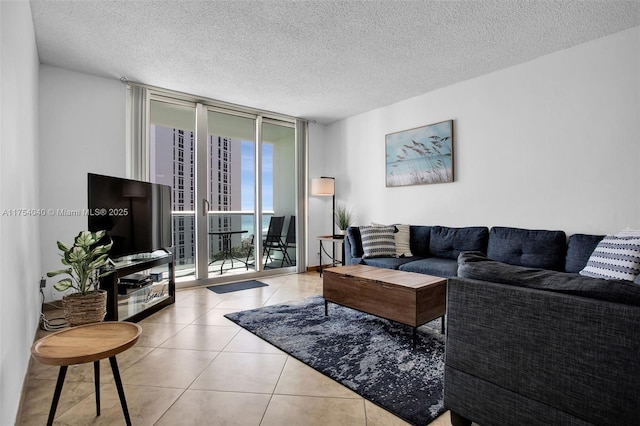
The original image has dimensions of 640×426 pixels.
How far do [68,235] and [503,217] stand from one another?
15.2 feet

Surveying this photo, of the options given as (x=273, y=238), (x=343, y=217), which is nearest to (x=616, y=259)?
(x=343, y=217)

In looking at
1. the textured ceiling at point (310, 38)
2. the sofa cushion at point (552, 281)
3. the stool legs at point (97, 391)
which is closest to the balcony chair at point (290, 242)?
the textured ceiling at point (310, 38)

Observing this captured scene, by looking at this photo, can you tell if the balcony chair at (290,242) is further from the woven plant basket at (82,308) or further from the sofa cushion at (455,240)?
the woven plant basket at (82,308)

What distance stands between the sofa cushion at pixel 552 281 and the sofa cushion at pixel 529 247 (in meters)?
1.92

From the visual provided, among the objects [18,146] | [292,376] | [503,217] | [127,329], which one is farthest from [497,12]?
[18,146]

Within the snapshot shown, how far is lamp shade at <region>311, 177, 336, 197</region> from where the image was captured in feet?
17.2

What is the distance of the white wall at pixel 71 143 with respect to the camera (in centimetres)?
343

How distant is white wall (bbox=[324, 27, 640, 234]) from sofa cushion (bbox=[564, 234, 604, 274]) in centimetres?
18

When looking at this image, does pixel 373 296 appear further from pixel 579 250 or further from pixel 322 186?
pixel 322 186

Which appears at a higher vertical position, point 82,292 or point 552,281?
point 552,281

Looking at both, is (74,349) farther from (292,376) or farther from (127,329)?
(292,376)

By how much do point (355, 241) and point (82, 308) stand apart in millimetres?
2869

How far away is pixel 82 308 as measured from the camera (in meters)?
2.08

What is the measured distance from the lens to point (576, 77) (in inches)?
122
